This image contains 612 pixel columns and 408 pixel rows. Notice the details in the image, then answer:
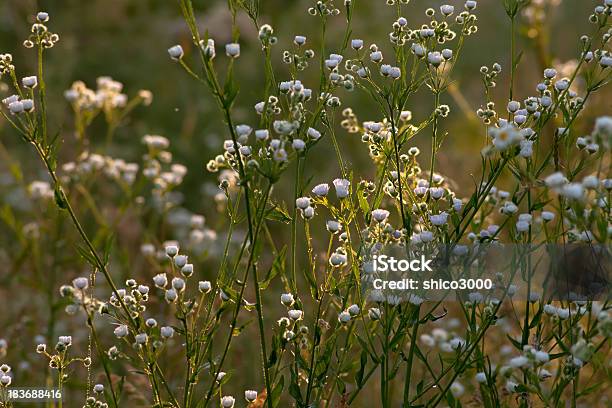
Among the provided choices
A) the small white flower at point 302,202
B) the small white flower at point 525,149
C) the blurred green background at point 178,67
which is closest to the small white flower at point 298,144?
the small white flower at point 302,202

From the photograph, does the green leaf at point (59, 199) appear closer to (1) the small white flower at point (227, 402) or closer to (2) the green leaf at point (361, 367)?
(1) the small white flower at point (227, 402)

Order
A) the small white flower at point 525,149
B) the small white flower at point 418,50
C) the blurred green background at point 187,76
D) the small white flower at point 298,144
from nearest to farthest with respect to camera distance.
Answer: the small white flower at point 298,144, the small white flower at point 525,149, the small white flower at point 418,50, the blurred green background at point 187,76

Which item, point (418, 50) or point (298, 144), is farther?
point (418, 50)

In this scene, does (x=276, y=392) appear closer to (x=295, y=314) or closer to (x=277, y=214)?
(x=295, y=314)

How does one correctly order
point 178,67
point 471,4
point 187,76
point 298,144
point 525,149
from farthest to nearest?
point 178,67 → point 187,76 → point 471,4 → point 525,149 → point 298,144

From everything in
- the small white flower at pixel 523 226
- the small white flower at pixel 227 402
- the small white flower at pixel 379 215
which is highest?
the small white flower at pixel 379 215

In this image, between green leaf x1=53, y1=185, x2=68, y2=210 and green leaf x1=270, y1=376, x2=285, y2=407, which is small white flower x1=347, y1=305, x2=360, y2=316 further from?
green leaf x1=53, y1=185, x2=68, y2=210

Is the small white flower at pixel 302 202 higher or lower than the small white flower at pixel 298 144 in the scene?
lower

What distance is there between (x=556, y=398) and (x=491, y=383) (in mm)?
129

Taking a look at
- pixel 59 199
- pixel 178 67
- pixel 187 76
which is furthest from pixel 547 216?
pixel 178 67

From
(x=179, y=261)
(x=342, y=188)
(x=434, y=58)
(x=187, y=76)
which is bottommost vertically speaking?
(x=179, y=261)

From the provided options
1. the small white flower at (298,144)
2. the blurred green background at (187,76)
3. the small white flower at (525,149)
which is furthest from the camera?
the blurred green background at (187,76)

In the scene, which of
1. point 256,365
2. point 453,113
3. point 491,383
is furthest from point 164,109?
point 491,383

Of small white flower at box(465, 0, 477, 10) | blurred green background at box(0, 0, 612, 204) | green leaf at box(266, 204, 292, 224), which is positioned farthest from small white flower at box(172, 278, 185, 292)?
blurred green background at box(0, 0, 612, 204)
